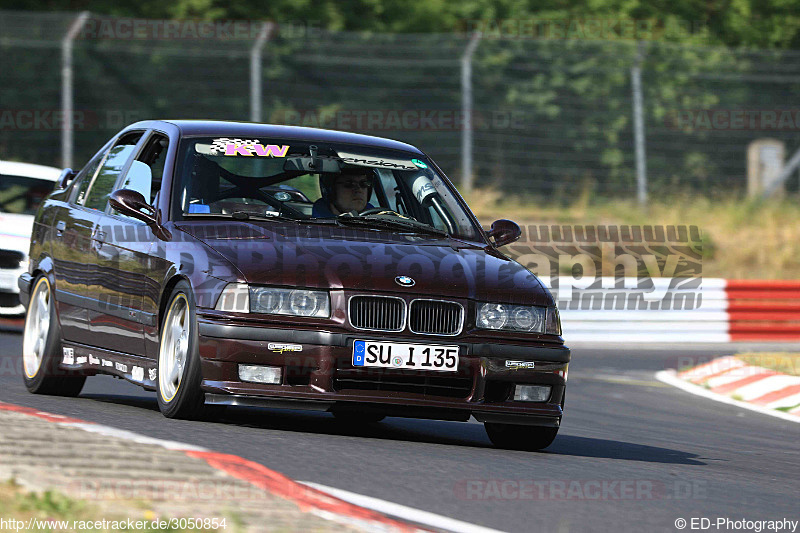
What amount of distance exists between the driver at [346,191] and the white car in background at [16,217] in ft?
21.0

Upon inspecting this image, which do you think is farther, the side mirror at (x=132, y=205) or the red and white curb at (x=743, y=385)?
the red and white curb at (x=743, y=385)

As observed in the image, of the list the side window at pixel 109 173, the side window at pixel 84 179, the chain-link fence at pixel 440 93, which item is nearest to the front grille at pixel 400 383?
the side window at pixel 109 173

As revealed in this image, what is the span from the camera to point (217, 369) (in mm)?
6855

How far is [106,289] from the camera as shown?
26.5ft

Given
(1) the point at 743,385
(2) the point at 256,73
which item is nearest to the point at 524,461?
(1) the point at 743,385

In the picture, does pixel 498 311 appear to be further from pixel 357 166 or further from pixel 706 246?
pixel 706 246

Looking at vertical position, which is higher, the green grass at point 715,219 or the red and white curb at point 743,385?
the green grass at point 715,219

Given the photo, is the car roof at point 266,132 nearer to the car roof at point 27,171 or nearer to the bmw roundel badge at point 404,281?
the bmw roundel badge at point 404,281

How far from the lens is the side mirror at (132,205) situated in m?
7.70

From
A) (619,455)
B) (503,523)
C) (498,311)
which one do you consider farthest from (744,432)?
(503,523)

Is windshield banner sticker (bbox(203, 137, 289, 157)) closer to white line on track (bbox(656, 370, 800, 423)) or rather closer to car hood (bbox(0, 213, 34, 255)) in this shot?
white line on track (bbox(656, 370, 800, 423))

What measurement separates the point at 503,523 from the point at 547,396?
2251 millimetres

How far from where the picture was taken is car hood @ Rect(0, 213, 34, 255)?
46.7 ft

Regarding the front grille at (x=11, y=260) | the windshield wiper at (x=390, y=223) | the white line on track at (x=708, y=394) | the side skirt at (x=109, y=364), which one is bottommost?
the white line on track at (x=708, y=394)
